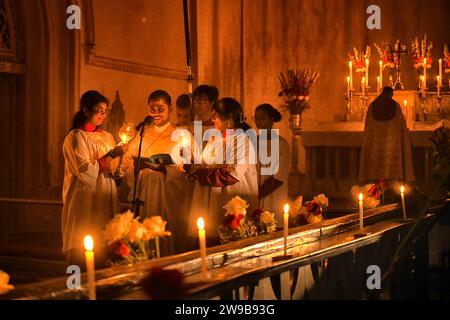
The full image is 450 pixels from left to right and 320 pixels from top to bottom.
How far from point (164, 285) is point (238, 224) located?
5.36 feet

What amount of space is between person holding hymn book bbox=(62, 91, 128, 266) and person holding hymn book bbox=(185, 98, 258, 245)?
72 cm

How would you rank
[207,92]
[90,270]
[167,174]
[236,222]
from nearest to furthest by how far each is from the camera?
[90,270], [236,222], [167,174], [207,92]

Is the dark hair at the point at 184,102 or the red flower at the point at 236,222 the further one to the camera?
the dark hair at the point at 184,102

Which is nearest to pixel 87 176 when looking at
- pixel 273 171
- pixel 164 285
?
pixel 273 171

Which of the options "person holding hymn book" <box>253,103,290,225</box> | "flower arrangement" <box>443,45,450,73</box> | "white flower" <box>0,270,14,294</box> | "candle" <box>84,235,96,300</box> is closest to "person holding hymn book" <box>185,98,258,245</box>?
"person holding hymn book" <box>253,103,290,225</box>

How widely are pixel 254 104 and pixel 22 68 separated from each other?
5267 millimetres

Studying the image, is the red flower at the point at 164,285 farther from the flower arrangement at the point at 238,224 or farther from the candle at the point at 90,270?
the flower arrangement at the point at 238,224

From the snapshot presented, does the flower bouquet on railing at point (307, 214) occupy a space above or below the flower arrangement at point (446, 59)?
below

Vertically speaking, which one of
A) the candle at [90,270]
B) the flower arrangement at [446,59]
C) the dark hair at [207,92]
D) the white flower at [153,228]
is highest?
the flower arrangement at [446,59]

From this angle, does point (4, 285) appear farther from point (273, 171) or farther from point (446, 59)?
point (446, 59)

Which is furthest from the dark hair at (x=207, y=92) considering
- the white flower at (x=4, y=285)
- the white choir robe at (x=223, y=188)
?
the white flower at (x=4, y=285)

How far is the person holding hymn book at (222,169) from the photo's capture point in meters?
6.80

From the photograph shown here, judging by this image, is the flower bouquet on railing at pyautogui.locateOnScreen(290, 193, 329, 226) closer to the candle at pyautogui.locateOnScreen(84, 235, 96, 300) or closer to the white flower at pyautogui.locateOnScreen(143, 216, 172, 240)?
the white flower at pyautogui.locateOnScreen(143, 216, 172, 240)

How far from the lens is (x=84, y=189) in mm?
7016
